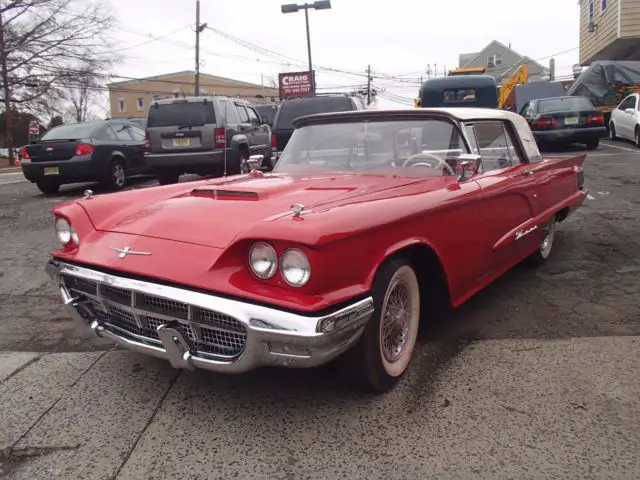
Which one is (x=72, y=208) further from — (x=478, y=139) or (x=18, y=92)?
(x=18, y=92)

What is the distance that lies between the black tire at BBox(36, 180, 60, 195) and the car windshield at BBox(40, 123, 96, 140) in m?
0.82

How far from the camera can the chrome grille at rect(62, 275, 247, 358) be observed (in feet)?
7.84

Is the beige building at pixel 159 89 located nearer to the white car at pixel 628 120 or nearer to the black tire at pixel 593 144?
the white car at pixel 628 120

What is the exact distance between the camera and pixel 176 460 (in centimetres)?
228

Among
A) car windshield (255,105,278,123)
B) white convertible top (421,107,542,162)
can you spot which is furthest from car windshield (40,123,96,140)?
car windshield (255,105,278,123)

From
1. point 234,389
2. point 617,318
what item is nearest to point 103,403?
point 234,389

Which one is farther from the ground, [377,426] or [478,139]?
[478,139]

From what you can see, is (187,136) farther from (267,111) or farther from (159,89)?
(159,89)

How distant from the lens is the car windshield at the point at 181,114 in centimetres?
993

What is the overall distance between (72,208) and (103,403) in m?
1.09

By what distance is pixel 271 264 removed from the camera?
7.66 feet

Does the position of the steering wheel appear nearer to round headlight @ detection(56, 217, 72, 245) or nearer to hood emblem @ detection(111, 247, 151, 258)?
hood emblem @ detection(111, 247, 151, 258)

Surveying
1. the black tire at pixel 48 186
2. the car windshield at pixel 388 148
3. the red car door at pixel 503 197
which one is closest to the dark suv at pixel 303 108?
the black tire at pixel 48 186

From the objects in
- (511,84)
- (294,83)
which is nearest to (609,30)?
(511,84)
